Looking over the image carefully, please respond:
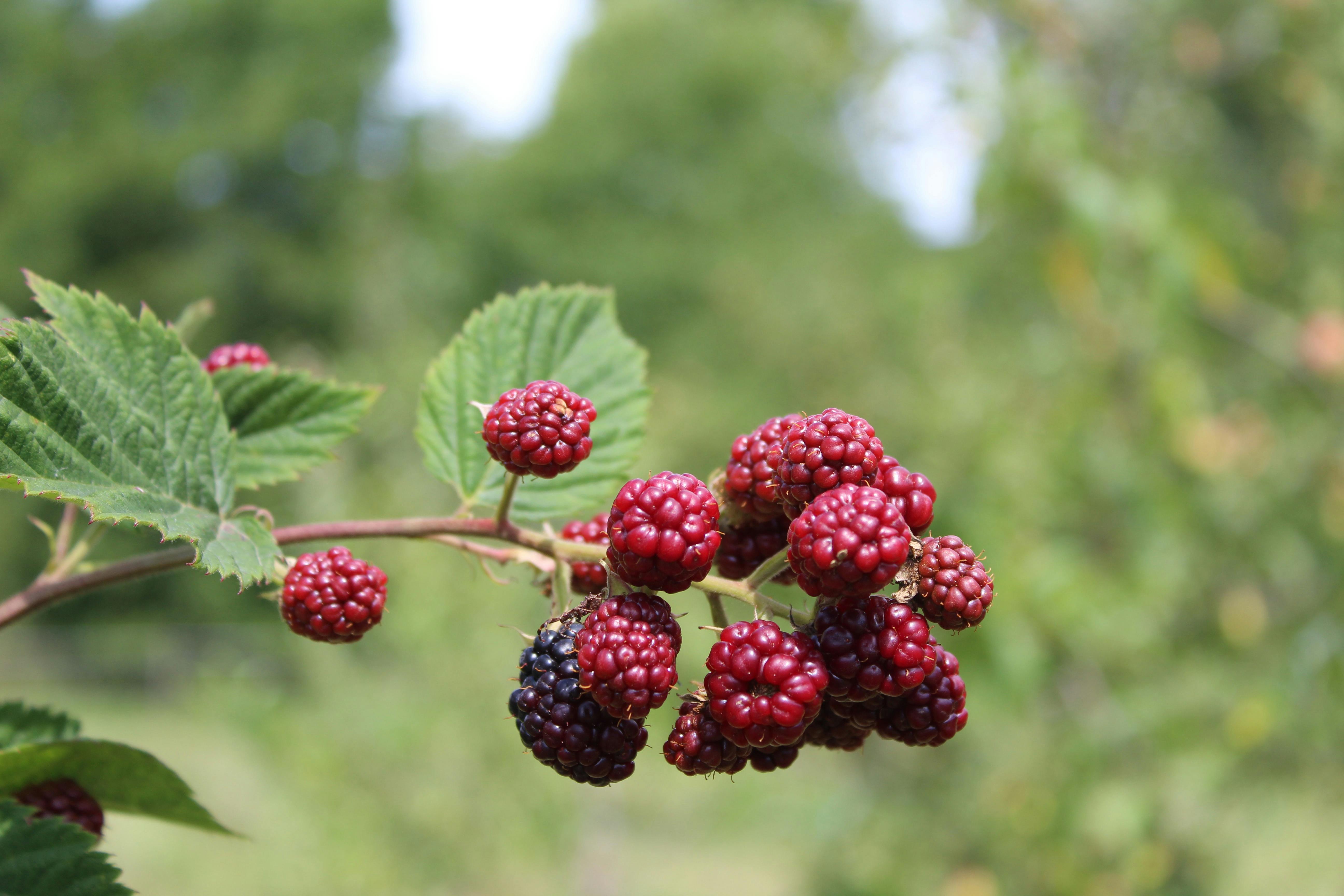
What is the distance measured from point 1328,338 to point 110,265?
982 inches

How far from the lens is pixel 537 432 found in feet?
3.26

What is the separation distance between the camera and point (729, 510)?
1058mm

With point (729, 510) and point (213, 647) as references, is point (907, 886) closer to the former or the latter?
point (729, 510)

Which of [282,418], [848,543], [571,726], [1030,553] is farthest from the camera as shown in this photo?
[1030,553]

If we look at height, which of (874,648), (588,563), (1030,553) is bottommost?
(874,648)

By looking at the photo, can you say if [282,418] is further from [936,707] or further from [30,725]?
[936,707]

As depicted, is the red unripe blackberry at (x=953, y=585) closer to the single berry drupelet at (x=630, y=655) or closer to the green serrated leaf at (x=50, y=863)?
the single berry drupelet at (x=630, y=655)

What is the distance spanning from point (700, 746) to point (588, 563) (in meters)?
0.24

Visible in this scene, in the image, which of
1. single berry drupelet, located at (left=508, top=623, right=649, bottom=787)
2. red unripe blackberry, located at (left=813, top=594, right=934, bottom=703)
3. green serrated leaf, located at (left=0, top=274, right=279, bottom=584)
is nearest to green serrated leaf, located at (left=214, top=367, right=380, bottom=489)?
green serrated leaf, located at (left=0, top=274, right=279, bottom=584)

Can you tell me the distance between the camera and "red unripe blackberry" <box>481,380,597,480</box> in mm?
991

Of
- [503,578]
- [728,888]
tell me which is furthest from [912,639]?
[728,888]

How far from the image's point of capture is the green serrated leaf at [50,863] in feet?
2.86

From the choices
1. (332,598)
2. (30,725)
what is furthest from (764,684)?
(30,725)

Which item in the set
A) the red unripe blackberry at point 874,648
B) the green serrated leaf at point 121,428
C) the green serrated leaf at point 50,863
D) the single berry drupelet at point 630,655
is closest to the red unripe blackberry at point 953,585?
the red unripe blackberry at point 874,648
